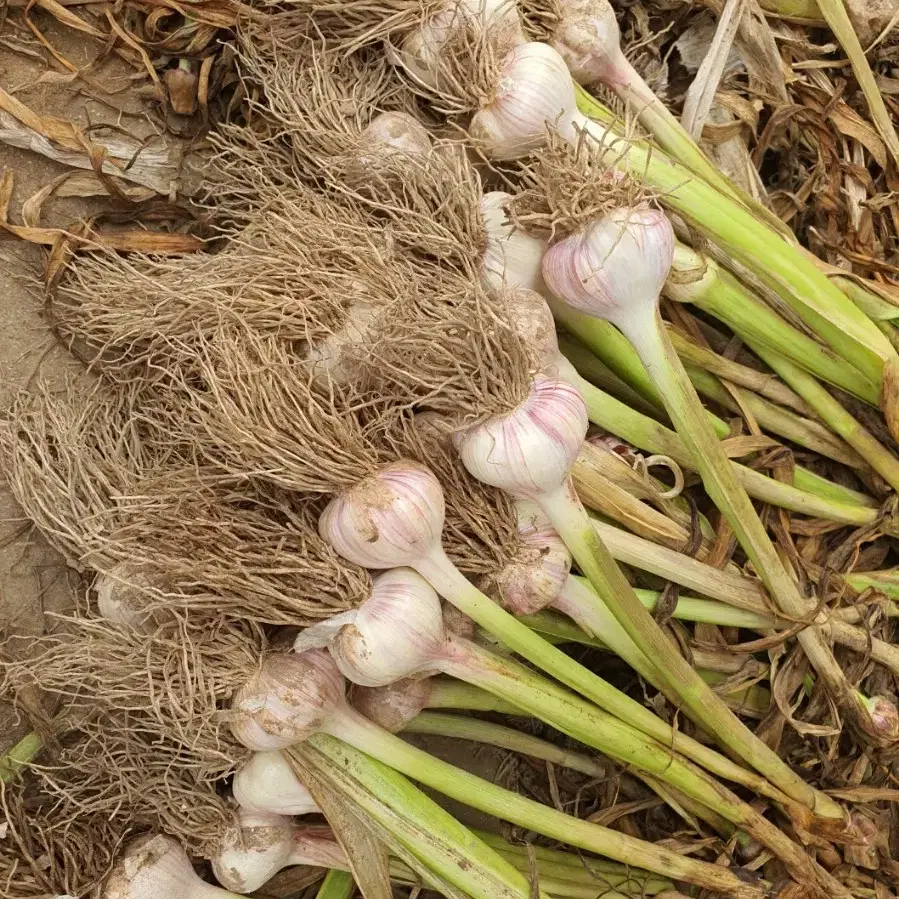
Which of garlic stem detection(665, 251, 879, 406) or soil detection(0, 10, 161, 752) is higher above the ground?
garlic stem detection(665, 251, 879, 406)

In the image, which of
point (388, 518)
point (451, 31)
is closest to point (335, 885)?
point (388, 518)

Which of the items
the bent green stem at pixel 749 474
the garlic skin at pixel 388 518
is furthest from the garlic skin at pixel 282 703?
the bent green stem at pixel 749 474

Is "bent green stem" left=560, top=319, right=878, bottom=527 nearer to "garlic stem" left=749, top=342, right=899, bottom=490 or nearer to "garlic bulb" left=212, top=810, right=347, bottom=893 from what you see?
"garlic stem" left=749, top=342, right=899, bottom=490

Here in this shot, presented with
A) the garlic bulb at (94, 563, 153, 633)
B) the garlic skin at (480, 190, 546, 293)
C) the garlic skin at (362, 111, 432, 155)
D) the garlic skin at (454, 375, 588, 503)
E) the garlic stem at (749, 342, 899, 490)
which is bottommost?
the garlic bulb at (94, 563, 153, 633)

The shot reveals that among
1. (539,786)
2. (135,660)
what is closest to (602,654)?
(539,786)

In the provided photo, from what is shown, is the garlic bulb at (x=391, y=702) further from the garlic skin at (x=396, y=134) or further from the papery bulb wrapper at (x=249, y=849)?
the garlic skin at (x=396, y=134)

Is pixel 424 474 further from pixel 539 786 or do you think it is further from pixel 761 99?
pixel 761 99

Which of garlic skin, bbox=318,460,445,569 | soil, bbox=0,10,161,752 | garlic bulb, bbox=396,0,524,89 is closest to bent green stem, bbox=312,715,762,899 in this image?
garlic skin, bbox=318,460,445,569
